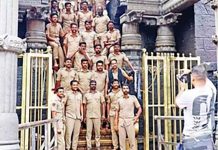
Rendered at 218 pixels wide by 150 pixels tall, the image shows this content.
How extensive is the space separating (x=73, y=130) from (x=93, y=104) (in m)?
0.65

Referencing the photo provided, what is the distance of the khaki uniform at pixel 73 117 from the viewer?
710 centimetres

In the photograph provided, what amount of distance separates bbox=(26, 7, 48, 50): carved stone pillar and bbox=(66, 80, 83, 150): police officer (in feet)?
7.79

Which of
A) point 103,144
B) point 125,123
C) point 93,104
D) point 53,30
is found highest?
point 53,30

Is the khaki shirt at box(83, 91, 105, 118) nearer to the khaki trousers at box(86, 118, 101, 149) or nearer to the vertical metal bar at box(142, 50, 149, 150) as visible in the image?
the khaki trousers at box(86, 118, 101, 149)

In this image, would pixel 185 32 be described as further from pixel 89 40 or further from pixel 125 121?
pixel 125 121

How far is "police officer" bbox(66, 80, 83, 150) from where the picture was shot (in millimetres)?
7109

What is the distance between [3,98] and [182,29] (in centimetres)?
733

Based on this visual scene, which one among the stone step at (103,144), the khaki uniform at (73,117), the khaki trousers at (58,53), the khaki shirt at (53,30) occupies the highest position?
the khaki shirt at (53,30)

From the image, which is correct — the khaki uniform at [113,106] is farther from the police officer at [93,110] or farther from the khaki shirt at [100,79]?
the khaki shirt at [100,79]

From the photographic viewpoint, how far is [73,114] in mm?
7145

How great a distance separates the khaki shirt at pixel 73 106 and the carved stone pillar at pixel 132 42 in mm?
3068

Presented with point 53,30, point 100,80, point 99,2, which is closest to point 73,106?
point 100,80

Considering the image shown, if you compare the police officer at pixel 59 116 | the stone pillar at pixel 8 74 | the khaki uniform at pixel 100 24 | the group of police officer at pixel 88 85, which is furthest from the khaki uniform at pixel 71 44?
the stone pillar at pixel 8 74

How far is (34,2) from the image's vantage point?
9.16 m
